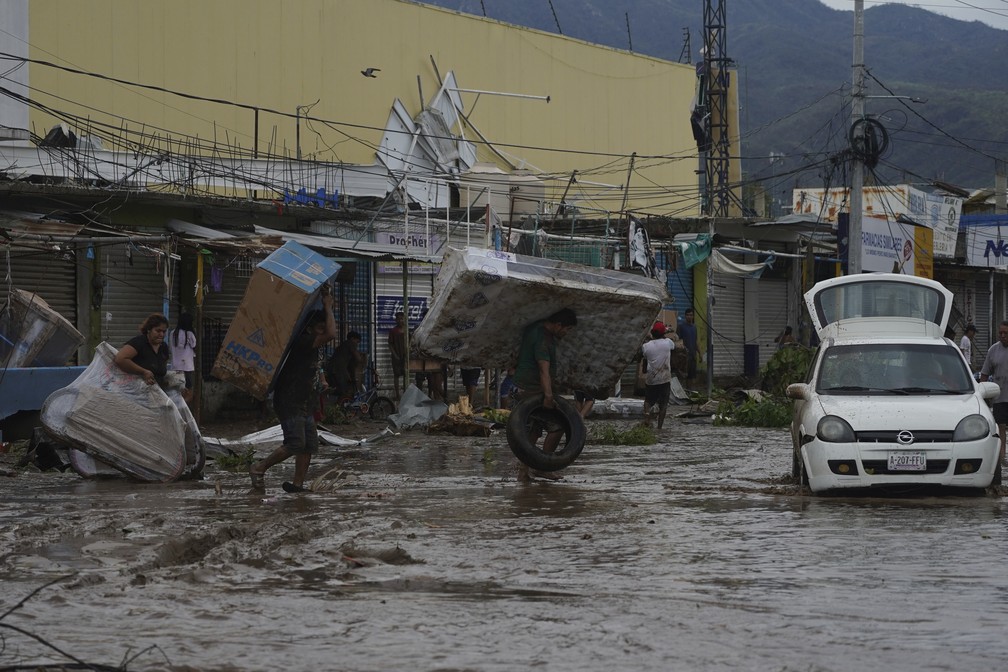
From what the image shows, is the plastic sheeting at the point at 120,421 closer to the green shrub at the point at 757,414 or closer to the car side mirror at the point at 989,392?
the car side mirror at the point at 989,392

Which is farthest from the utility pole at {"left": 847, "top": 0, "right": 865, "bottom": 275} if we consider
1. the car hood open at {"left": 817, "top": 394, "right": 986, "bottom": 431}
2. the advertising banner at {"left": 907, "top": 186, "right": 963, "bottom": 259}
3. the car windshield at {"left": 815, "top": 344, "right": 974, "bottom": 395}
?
the car hood open at {"left": 817, "top": 394, "right": 986, "bottom": 431}

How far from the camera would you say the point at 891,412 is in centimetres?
1062

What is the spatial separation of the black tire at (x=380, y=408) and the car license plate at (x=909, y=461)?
11853 millimetres

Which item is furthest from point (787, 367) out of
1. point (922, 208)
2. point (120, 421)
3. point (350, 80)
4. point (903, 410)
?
point (350, 80)

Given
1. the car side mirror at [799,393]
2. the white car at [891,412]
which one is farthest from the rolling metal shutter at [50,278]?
the white car at [891,412]

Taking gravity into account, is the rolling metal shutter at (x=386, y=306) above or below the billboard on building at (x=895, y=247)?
below

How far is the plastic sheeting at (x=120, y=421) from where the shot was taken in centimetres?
1184

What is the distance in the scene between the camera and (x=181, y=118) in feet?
108

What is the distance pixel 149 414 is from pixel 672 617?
6959 millimetres

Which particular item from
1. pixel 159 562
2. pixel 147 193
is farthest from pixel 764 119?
pixel 159 562

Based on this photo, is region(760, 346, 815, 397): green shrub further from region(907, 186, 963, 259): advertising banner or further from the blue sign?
region(907, 186, 963, 259): advertising banner

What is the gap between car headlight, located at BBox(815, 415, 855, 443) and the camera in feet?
34.7

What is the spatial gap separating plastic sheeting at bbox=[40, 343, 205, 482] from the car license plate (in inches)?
249

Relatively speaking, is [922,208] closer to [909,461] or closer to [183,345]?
[183,345]
